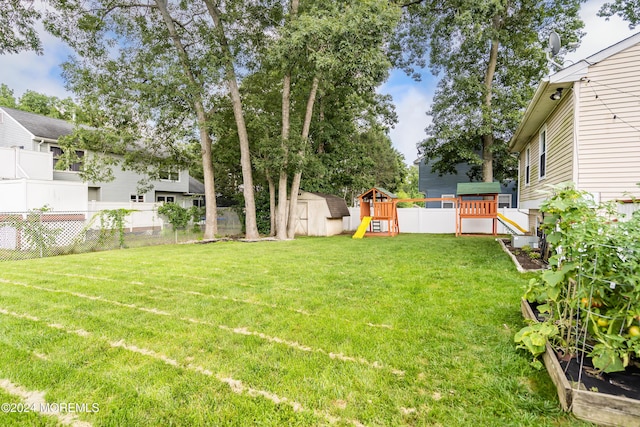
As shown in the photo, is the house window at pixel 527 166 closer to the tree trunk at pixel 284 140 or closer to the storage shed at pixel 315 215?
the storage shed at pixel 315 215

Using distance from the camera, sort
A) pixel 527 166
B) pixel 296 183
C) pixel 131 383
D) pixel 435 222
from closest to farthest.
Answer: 1. pixel 131 383
2. pixel 527 166
3. pixel 296 183
4. pixel 435 222

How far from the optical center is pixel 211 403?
195 centimetres

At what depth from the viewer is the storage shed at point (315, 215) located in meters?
14.3

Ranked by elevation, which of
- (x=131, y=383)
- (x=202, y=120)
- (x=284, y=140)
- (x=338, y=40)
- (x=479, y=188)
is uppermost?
(x=338, y=40)

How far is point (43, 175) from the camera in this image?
47.3 feet

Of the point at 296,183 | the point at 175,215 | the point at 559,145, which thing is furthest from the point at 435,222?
the point at 175,215

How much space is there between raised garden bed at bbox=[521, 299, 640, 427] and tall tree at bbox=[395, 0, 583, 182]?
14.6 meters

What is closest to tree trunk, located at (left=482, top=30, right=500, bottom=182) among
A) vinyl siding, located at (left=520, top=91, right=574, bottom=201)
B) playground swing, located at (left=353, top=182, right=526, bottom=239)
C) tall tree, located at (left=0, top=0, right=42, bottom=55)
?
playground swing, located at (left=353, top=182, right=526, bottom=239)

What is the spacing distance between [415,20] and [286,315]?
1701 cm

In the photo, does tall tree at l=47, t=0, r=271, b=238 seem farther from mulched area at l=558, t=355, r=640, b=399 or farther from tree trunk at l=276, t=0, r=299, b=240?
mulched area at l=558, t=355, r=640, b=399

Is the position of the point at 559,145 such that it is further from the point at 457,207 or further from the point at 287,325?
the point at 457,207

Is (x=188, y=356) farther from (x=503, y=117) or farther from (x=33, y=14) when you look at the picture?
(x=503, y=117)

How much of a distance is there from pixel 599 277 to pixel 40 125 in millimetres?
22545

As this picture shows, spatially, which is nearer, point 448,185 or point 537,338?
point 537,338
